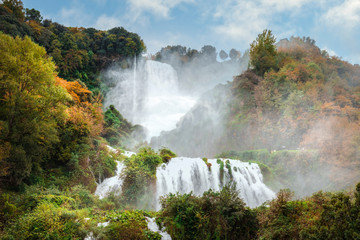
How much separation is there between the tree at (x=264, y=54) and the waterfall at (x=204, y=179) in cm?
1668

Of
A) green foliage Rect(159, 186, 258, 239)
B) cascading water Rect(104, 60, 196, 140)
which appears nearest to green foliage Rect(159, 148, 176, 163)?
green foliage Rect(159, 186, 258, 239)

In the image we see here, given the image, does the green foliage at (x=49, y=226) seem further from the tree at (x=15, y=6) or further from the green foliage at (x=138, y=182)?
the tree at (x=15, y=6)

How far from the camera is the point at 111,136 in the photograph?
19.2 meters

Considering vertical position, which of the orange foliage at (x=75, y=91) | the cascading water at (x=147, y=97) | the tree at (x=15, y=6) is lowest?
the orange foliage at (x=75, y=91)

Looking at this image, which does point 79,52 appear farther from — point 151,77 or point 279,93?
point 279,93

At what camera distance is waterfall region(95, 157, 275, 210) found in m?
12.1

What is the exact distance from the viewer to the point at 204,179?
13.4m

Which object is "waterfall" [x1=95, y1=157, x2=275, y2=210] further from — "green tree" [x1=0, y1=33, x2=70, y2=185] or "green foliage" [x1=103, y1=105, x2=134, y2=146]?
"green foliage" [x1=103, y1=105, x2=134, y2=146]

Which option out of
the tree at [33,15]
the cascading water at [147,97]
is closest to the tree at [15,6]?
the tree at [33,15]

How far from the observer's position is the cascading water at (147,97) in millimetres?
→ 34125

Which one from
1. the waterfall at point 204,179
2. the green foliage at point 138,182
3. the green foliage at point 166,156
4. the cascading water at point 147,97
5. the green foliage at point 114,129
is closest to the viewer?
the green foliage at point 138,182

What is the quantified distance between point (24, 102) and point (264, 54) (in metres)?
27.1

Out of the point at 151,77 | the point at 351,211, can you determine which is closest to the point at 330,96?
the point at 351,211

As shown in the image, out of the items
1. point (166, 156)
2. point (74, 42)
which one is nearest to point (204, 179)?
point (166, 156)
